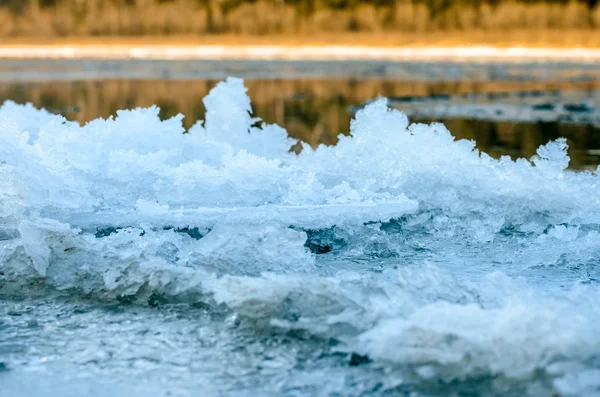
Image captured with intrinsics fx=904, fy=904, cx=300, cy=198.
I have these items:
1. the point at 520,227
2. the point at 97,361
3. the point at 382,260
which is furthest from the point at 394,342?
the point at 520,227

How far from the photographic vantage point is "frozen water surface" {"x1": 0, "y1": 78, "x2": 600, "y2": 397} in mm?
2416

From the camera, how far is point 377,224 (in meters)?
3.93

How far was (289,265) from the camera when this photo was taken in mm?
3307

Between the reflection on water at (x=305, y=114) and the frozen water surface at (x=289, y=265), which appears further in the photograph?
the reflection on water at (x=305, y=114)

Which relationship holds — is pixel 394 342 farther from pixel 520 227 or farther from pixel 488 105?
pixel 488 105

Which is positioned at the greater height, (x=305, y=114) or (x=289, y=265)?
Answer: (x=289, y=265)

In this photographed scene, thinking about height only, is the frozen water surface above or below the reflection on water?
above

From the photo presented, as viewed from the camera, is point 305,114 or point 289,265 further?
point 305,114

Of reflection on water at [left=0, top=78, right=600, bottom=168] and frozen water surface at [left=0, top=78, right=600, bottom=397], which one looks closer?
frozen water surface at [left=0, top=78, right=600, bottom=397]

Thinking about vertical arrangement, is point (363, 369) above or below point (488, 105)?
above

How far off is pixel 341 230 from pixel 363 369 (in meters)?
1.43

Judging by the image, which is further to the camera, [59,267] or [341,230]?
[341,230]

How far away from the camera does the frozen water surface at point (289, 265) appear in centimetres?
242

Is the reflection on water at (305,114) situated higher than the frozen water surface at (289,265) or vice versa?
the frozen water surface at (289,265)
